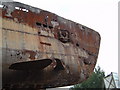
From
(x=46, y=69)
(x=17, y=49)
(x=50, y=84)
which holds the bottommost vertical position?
(x=50, y=84)

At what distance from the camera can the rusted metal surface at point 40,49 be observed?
7.00 metres

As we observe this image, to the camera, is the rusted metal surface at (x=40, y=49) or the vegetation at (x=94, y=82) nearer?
the rusted metal surface at (x=40, y=49)

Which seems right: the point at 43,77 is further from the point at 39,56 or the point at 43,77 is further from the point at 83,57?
the point at 83,57

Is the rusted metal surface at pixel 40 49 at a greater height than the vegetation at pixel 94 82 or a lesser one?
greater

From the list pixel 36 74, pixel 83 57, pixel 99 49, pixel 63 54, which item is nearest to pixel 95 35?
pixel 99 49

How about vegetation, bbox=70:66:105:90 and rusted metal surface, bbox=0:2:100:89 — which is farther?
vegetation, bbox=70:66:105:90

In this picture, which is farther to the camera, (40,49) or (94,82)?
(94,82)

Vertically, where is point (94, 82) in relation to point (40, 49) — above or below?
below

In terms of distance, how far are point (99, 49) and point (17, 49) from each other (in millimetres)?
4787

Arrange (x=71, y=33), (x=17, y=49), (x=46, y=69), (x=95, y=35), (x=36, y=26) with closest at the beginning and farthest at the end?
(x=17, y=49), (x=46, y=69), (x=36, y=26), (x=71, y=33), (x=95, y=35)

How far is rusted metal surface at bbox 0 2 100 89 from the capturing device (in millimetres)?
7000

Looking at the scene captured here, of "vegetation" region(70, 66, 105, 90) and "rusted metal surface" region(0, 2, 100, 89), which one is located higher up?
"rusted metal surface" region(0, 2, 100, 89)

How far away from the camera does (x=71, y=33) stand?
949cm

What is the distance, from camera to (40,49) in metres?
7.87
